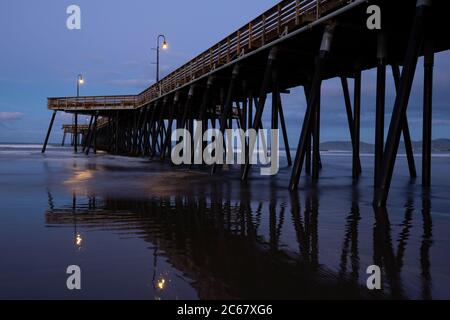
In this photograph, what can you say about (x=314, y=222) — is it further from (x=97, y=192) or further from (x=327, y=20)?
(x=327, y=20)

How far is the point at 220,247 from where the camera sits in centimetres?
586

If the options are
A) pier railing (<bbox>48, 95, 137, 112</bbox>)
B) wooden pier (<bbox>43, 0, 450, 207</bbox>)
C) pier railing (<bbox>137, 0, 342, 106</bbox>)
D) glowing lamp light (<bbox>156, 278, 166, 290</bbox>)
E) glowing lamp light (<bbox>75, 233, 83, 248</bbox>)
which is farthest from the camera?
pier railing (<bbox>48, 95, 137, 112</bbox>)

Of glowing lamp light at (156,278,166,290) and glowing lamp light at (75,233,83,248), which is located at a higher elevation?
glowing lamp light at (156,278,166,290)

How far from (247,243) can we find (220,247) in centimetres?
49

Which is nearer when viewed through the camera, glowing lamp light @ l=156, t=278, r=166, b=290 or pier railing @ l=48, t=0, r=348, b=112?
glowing lamp light @ l=156, t=278, r=166, b=290

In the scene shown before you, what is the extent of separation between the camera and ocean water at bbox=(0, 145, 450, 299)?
414 centimetres

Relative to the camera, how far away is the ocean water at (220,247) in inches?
163

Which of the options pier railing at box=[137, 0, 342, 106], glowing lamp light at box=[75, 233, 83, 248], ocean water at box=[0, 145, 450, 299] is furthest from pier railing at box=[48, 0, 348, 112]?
glowing lamp light at box=[75, 233, 83, 248]

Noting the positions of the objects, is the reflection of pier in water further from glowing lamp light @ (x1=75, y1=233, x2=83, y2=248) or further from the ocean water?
glowing lamp light @ (x1=75, y1=233, x2=83, y2=248)

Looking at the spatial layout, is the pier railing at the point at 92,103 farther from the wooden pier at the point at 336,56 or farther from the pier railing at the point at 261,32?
the wooden pier at the point at 336,56

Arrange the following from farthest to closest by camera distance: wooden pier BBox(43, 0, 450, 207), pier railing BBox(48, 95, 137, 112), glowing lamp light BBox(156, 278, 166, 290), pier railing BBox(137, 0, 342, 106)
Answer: pier railing BBox(48, 95, 137, 112) → pier railing BBox(137, 0, 342, 106) → wooden pier BBox(43, 0, 450, 207) → glowing lamp light BBox(156, 278, 166, 290)

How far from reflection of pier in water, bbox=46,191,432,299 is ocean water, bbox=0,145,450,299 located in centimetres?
2

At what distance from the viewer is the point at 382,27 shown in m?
12.8

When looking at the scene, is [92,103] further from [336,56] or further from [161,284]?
[161,284]
